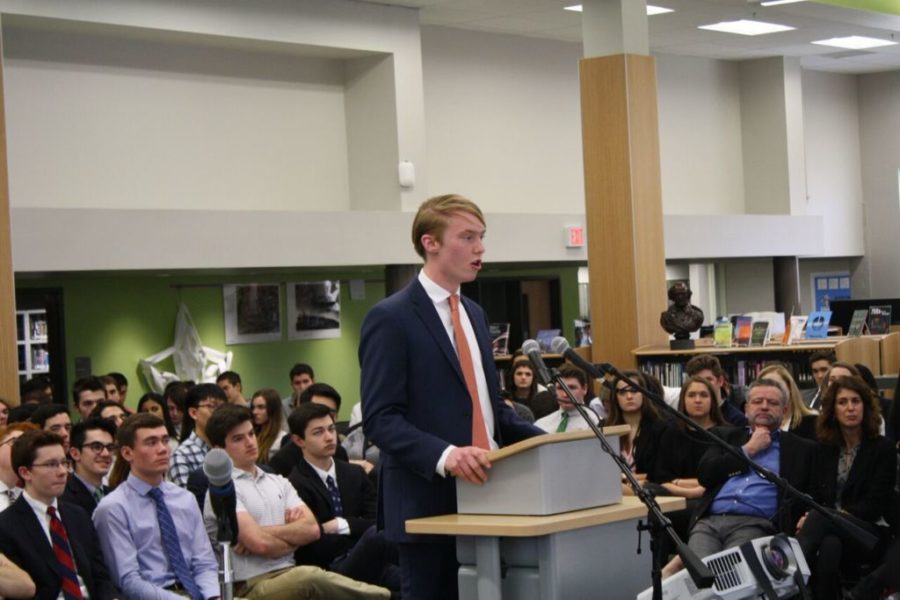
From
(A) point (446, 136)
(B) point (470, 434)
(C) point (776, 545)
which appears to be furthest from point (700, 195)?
(B) point (470, 434)

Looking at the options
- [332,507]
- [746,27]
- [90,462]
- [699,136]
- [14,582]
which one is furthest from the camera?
[699,136]

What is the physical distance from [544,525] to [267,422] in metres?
5.27

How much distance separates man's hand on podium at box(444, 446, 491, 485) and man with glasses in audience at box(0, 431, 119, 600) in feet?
7.33

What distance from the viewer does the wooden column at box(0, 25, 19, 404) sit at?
28.7 ft

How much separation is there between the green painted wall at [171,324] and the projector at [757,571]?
732 centimetres

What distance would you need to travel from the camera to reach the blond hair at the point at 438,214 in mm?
3480

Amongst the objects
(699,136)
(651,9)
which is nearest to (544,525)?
(651,9)

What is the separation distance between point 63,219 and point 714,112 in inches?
356

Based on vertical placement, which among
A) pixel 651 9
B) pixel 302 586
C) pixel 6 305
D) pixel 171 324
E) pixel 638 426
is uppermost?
pixel 651 9

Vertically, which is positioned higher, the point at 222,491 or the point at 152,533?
the point at 222,491

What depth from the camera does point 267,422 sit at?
8258mm

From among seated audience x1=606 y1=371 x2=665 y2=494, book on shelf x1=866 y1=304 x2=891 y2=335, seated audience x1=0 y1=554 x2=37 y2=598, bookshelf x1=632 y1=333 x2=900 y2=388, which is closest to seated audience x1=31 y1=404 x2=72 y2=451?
seated audience x1=0 y1=554 x2=37 y2=598

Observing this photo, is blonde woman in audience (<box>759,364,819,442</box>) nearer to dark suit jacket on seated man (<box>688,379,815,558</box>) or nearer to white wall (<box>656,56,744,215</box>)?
dark suit jacket on seated man (<box>688,379,815,558</box>)

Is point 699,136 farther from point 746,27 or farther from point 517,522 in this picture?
point 517,522
